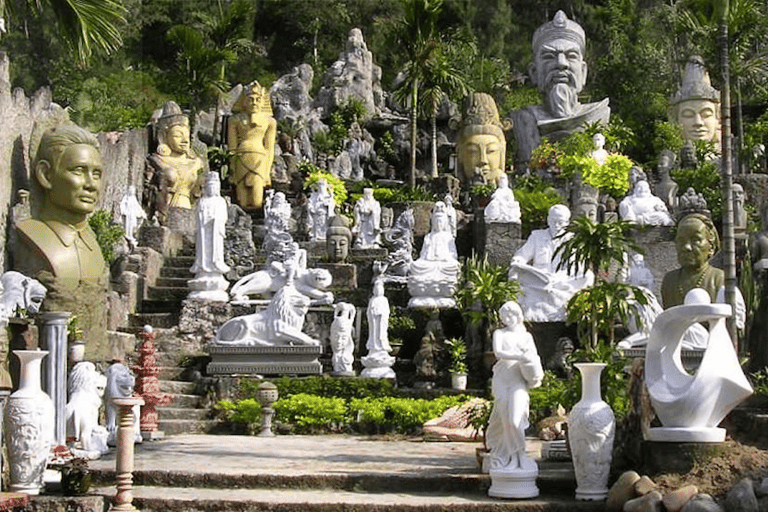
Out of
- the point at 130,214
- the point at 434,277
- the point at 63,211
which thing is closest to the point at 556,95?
the point at 434,277

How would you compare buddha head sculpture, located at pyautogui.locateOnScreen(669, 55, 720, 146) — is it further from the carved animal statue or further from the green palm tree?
the green palm tree

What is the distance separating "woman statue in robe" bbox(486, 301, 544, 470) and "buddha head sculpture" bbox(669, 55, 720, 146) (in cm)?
2140

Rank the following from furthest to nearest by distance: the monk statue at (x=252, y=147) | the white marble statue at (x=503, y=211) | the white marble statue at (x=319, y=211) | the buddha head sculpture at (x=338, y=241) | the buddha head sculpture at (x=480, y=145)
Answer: the monk statue at (x=252, y=147) < the buddha head sculpture at (x=480, y=145) < the white marble statue at (x=319, y=211) < the white marble statue at (x=503, y=211) < the buddha head sculpture at (x=338, y=241)

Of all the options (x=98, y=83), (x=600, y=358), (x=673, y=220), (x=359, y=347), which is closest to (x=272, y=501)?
(x=600, y=358)

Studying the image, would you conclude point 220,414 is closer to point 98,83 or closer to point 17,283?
point 17,283

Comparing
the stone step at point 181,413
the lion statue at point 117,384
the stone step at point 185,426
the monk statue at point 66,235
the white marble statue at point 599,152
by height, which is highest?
the white marble statue at point 599,152

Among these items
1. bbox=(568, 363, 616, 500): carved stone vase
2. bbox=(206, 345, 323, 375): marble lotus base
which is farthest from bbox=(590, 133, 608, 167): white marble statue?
bbox=(568, 363, 616, 500): carved stone vase


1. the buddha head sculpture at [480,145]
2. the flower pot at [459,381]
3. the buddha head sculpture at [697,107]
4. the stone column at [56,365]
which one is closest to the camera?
the stone column at [56,365]

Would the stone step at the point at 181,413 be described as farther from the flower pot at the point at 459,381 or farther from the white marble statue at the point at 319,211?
the white marble statue at the point at 319,211

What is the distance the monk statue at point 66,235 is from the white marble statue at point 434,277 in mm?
5509

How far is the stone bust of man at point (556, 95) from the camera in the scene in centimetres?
2892

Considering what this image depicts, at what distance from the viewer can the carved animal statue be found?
11406 millimetres

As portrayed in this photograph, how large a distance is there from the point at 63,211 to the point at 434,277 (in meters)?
6.23

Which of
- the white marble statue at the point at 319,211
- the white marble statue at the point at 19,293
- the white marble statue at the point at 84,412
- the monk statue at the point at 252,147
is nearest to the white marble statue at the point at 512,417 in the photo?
the white marble statue at the point at 84,412
